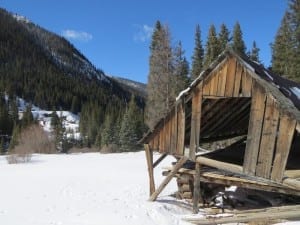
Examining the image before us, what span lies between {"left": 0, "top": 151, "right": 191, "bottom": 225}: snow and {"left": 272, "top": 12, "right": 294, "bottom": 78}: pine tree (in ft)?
65.1

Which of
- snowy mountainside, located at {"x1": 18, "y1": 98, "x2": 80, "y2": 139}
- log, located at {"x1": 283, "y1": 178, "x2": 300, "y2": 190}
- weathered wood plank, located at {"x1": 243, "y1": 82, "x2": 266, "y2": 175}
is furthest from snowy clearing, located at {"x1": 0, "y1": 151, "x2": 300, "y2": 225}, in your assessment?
snowy mountainside, located at {"x1": 18, "y1": 98, "x2": 80, "y2": 139}

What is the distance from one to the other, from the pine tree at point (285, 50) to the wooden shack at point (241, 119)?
2255 cm

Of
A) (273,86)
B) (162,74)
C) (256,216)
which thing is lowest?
(256,216)

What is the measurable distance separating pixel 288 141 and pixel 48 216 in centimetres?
784

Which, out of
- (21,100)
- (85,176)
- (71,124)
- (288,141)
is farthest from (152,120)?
(21,100)

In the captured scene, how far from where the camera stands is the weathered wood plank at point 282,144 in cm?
1016

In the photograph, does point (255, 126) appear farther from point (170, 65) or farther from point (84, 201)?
point (170, 65)

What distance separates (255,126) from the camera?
11047mm

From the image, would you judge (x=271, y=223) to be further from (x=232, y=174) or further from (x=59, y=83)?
(x=59, y=83)

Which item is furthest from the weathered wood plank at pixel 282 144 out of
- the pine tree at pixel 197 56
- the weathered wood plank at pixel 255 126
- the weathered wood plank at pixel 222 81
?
the pine tree at pixel 197 56

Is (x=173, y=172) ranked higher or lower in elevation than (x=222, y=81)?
lower

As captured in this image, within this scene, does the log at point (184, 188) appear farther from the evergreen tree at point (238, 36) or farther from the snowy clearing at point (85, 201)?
the evergreen tree at point (238, 36)

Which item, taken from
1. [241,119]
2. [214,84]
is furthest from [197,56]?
[214,84]

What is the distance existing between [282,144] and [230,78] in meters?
2.59
